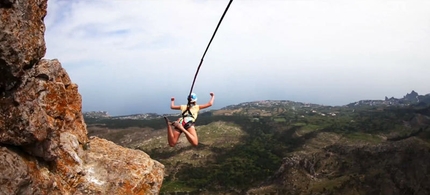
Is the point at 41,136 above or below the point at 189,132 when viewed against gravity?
above

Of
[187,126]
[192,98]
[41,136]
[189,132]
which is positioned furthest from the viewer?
[187,126]

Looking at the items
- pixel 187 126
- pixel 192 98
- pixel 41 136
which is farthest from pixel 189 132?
pixel 41 136

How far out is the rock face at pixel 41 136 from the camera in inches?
508

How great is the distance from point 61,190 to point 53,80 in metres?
5.80

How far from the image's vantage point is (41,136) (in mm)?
14109

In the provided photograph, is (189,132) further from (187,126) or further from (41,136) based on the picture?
(41,136)

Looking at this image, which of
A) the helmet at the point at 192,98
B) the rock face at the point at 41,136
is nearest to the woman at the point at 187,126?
the helmet at the point at 192,98

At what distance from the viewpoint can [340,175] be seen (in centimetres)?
11838

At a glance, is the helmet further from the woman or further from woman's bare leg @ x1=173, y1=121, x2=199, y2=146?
woman's bare leg @ x1=173, y1=121, x2=199, y2=146

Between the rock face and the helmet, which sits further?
the helmet

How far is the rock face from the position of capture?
1291 centimetres

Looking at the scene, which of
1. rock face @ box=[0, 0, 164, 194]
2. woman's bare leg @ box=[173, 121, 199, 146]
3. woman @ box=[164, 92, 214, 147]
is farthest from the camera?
woman @ box=[164, 92, 214, 147]

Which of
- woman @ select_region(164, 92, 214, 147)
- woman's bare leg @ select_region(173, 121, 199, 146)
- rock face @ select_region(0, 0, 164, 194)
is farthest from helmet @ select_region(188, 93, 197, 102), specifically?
rock face @ select_region(0, 0, 164, 194)

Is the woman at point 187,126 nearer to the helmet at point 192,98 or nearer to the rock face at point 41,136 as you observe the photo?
the helmet at point 192,98
